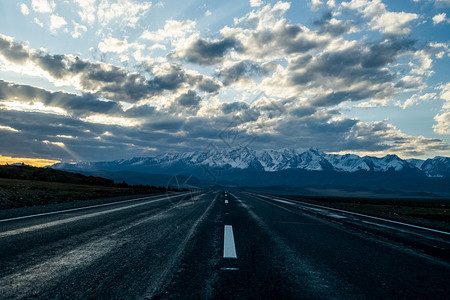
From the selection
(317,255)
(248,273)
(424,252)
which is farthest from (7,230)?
(424,252)

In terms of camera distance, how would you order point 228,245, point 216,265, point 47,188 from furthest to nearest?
point 47,188
point 228,245
point 216,265

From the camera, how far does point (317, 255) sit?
4.40m

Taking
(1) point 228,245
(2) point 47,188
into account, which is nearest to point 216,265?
(1) point 228,245

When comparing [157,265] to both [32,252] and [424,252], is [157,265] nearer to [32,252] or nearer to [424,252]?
[32,252]

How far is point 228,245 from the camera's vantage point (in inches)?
193

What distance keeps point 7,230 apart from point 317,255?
6668 mm

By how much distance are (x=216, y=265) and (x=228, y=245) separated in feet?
4.07

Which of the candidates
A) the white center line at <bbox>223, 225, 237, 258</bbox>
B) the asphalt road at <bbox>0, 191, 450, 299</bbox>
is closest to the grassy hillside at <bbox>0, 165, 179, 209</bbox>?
the asphalt road at <bbox>0, 191, 450, 299</bbox>

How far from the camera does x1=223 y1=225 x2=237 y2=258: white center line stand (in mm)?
4258

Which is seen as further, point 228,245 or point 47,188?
point 47,188

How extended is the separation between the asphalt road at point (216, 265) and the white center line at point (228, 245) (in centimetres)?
2

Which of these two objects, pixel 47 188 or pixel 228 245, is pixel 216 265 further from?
pixel 47 188

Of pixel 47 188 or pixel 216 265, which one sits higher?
pixel 47 188

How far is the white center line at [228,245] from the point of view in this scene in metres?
4.26
